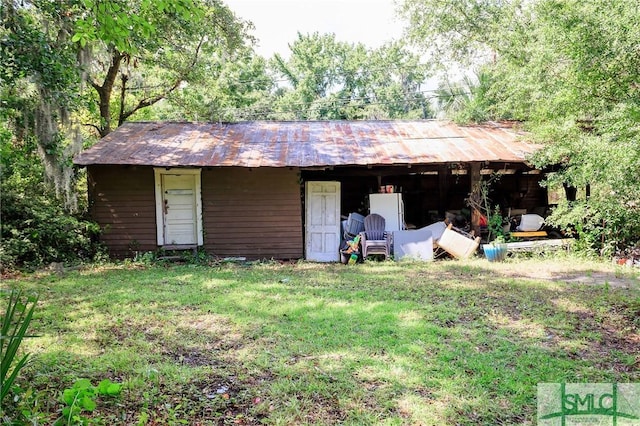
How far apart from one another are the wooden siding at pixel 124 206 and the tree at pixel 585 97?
24.9ft

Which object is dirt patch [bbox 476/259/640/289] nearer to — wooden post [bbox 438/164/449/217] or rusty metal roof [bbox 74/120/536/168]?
rusty metal roof [bbox 74/120/536/168]

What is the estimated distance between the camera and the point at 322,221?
898 cm

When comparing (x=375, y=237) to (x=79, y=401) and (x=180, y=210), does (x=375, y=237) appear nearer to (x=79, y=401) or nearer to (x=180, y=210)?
(x=180, y=210)

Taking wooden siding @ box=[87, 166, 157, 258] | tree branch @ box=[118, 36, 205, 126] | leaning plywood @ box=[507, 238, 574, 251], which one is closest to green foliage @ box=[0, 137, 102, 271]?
wooden siding @ box=[87, 166, 157, 258]

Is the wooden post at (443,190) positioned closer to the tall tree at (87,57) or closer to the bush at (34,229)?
the tall tree at (87,57)

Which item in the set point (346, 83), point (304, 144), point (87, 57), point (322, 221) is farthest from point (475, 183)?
point (346, 83)

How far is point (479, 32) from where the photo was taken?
13.2m

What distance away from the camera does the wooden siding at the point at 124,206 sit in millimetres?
8461

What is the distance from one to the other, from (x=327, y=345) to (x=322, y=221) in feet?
17.3

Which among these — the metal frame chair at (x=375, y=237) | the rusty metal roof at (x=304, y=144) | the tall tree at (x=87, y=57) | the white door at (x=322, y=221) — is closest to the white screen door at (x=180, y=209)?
the rusty metal roof at (x=304, y=144)

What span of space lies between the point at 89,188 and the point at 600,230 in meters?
10.2

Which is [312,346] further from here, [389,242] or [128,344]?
[389,242]

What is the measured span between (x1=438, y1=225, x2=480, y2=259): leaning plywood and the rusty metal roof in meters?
1.54

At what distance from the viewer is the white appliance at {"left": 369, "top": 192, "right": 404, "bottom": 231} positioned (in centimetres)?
930
